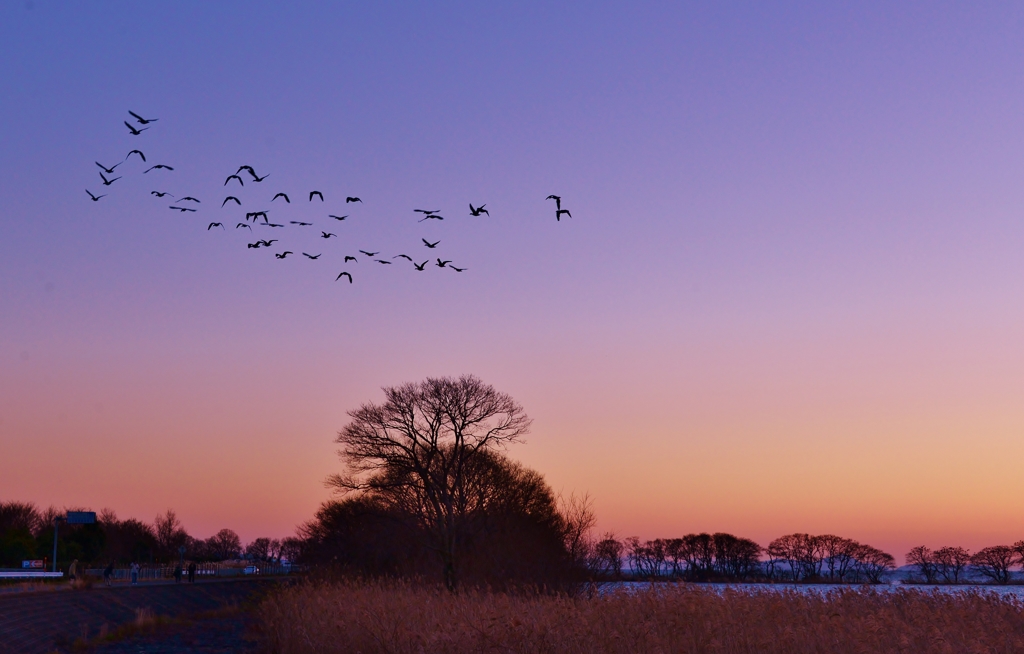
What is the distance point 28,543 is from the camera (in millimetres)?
96750

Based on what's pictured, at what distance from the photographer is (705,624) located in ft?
50.4

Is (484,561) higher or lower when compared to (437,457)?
lower

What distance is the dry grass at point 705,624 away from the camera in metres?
14.0

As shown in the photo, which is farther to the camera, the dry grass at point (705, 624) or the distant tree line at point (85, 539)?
the distant tree line at point (85, 539)

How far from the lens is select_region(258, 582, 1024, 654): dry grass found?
46.1 ft

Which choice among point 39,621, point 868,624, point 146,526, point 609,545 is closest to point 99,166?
point 868,624

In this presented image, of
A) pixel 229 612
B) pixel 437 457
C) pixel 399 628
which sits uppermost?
pixel 437 457

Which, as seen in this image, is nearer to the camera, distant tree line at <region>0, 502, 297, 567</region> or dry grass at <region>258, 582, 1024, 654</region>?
dry grass at <region>258, 582, 1024, 654</region>

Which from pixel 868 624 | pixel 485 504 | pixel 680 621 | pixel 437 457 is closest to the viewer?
pixel 868 624

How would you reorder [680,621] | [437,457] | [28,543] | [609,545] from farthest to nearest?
[28,543]
[437,457]
[609,545]
[680,621]

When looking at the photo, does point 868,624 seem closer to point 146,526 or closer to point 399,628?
point 399,628

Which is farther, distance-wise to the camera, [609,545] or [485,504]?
[485,504]

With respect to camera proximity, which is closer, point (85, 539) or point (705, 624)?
point (705, 624)

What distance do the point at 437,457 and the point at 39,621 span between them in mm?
24387
